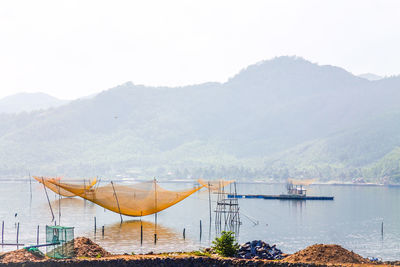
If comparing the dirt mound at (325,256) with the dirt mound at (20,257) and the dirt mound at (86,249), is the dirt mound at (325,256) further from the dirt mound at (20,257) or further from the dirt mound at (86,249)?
the dirt mound at (20,257)

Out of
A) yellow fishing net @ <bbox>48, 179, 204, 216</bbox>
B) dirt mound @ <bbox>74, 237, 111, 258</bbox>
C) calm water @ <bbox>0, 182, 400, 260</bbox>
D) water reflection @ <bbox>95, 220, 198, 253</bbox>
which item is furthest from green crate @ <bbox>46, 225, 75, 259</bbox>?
yellow fishing net @ <bbox>48, 179, 204, 216</bbox>

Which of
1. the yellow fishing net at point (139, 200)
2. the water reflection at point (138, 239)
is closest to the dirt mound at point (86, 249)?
the water reflection at point (138, 239)

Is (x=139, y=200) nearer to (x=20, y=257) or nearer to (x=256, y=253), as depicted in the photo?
(x=256, y=253)

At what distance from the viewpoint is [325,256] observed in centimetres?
2392

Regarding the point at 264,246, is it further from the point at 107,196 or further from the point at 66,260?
the point at 107,196

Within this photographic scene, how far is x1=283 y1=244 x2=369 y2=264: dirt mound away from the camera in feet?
77.8

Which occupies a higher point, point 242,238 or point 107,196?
point 107,196

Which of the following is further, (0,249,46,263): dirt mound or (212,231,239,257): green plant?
(212,231,239,257): green plant

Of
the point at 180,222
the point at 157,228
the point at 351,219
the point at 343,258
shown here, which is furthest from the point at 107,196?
the point at 351,219

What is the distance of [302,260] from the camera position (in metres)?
23.9

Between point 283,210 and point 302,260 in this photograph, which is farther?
point 283,210

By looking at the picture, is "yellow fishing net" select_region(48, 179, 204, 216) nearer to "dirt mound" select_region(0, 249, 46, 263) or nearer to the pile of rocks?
the pile of rocks

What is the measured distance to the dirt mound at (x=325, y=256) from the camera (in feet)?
77.8

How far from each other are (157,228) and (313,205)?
51412mm
